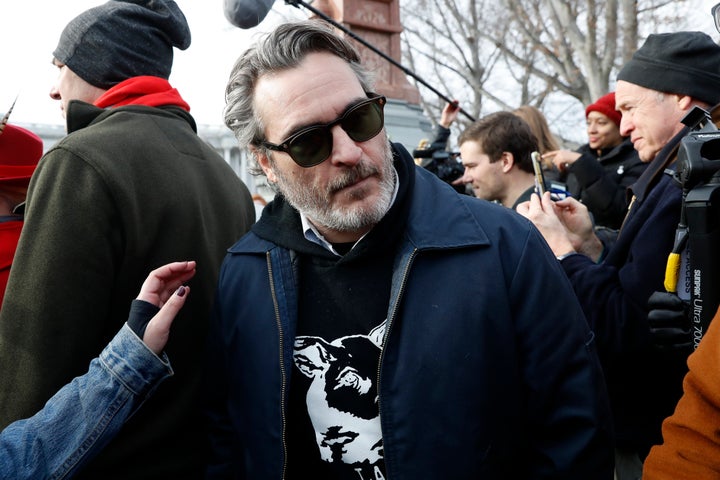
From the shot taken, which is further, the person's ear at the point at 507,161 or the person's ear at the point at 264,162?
the person's ear at the point at 507,161

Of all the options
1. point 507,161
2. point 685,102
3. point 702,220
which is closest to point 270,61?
point 702,220

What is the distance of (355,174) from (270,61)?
464mm

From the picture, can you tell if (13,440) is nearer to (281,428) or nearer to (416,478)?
(281,428)

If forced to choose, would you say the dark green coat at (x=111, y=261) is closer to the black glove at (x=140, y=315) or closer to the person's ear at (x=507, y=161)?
the black glove at (x=140, y=315)

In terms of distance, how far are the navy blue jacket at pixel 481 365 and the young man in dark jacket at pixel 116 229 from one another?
0.37 m

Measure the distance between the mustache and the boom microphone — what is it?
1.34 m

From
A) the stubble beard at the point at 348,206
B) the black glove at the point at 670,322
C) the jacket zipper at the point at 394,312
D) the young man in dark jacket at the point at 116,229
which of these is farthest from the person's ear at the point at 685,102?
the young man in dark jacket at the point at 116,229

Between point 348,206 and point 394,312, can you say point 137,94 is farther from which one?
point 394,312

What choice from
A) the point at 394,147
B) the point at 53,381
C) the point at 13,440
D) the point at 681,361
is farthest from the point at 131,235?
the point at 681,361

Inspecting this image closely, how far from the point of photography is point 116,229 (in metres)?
1.70

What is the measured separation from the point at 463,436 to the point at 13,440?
108 centimetres

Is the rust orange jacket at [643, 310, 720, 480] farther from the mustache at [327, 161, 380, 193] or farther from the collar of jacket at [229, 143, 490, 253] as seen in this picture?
the mustache at [327, 161, 380, 193]

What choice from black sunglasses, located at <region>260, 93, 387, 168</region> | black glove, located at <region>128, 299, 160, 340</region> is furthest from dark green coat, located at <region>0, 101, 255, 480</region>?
black sunglasses, located at <region>260, 93, 387, 168</region>

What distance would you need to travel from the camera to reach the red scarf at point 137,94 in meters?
2.11
